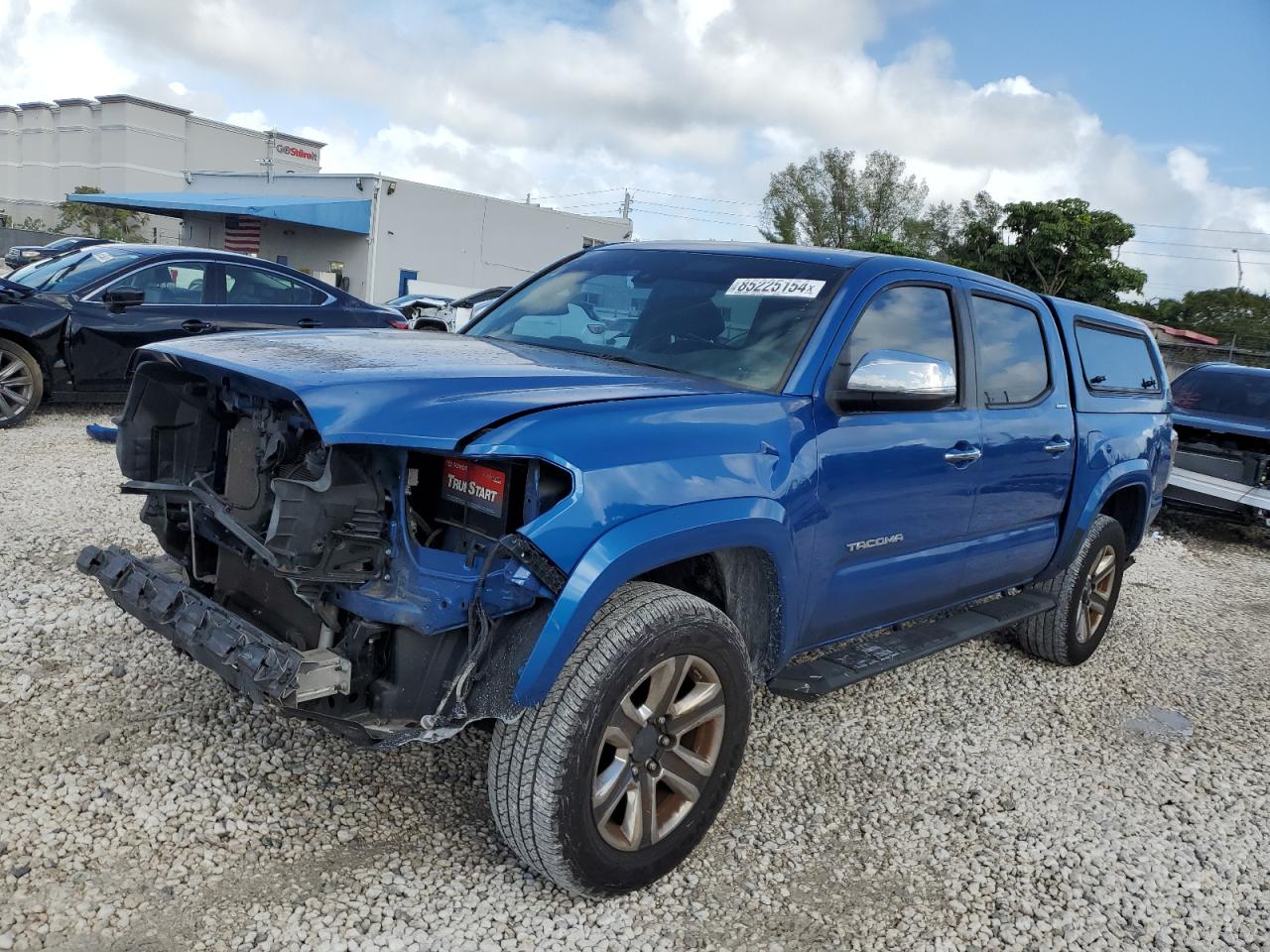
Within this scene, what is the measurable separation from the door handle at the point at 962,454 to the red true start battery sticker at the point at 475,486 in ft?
6.40

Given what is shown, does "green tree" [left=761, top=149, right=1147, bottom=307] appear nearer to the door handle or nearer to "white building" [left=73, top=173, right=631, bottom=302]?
"white building" [left=73, top=173, right=631, bottom=302]

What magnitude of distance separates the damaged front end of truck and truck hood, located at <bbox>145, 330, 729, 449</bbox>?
0.26ft

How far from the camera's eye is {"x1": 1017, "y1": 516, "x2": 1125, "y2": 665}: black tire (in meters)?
5.15

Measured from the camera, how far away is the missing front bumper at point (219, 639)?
2.45m

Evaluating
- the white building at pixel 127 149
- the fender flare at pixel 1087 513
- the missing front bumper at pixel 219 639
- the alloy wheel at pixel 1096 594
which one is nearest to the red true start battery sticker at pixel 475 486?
the missing front bumper at pixel 219 639

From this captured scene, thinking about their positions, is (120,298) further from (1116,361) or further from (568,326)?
(1116,361)

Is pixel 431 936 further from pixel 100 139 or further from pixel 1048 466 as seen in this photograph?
pixel 100 139

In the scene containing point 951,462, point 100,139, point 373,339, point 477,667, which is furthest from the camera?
point 100,139

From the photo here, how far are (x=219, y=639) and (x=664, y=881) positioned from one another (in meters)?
1.50

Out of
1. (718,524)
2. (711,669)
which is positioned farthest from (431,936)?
(718,524)

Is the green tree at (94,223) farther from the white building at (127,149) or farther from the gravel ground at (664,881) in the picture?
the gravel ground at (664,881)

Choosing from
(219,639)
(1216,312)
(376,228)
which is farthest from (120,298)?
(1216,312)

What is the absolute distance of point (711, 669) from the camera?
2891 millimetres

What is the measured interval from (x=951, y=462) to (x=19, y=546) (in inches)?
184
